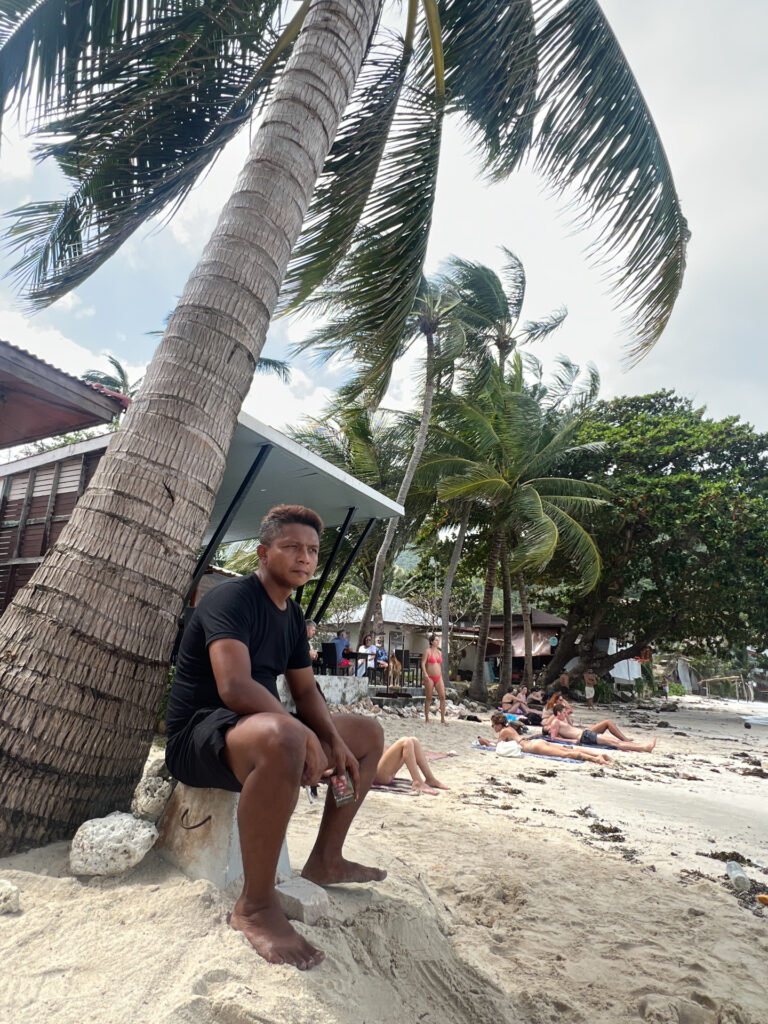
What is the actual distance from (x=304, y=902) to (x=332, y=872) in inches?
16.5

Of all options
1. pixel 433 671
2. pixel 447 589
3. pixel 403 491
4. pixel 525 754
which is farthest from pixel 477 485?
pixel 525 754

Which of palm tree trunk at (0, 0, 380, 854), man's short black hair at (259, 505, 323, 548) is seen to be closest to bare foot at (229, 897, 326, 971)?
palm tree trunk at (0, 0, 380, 854)

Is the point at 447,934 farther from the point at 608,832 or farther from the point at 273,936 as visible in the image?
the point at 608,832

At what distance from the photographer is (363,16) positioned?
389cm

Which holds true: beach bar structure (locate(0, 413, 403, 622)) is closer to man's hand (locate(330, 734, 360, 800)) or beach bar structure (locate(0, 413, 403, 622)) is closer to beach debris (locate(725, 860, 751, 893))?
man's hand (locate(330, 734, 360, 800))

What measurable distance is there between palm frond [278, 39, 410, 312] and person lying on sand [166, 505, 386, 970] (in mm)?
4117

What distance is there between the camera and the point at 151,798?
2381mm

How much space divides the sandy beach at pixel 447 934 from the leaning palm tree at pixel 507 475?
10962 mm

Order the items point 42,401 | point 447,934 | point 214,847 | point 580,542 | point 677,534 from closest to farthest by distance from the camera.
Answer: point 214,847 → point 447,934 → point 42,401 → point 580,542 → point 677,534

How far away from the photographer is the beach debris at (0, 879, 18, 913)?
1.73 meters

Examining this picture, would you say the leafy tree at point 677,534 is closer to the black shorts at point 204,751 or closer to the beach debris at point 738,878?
the beach debris at point 738,878

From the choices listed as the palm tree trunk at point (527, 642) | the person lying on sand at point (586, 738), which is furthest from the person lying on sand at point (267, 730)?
the palm tree trunk at point (527, 642)

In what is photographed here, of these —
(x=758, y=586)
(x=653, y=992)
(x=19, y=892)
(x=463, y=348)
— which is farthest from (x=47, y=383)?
(x=758, y=586)

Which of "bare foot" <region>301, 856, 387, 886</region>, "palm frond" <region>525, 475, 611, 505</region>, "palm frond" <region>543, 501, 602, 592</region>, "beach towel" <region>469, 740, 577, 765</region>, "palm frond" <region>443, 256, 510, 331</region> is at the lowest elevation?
Result: "beach towel" <region>469, 740, 577, 765</region>
